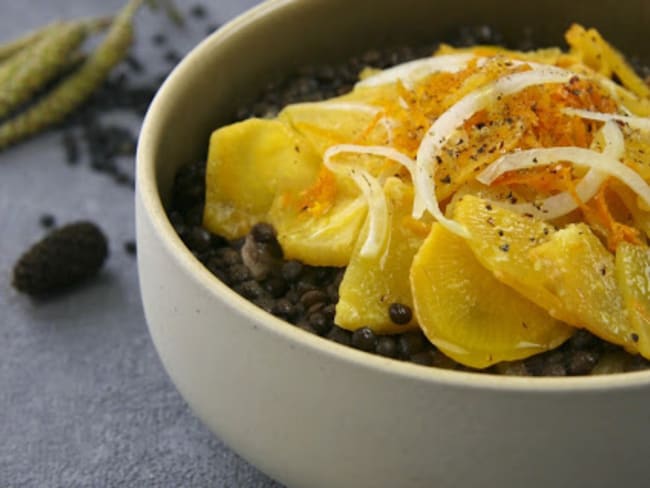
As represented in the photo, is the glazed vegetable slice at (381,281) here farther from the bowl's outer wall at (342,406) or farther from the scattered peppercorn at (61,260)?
the scattered peppercorn at (61,260)

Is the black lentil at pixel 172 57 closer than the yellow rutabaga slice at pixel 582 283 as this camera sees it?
No

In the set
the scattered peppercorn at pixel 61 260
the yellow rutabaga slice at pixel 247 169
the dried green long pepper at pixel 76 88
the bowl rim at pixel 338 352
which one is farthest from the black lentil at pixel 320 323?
the dried green long pepper at pixel 76 88

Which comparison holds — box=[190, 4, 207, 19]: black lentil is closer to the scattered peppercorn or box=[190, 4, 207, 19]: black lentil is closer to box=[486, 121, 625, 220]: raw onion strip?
the scattered peppercorn

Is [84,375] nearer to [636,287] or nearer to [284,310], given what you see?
[284,310]

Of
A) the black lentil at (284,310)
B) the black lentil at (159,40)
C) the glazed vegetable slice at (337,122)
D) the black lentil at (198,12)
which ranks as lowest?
the black lentil at (159,40)

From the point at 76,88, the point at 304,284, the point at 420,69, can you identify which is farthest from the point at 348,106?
the point at 76,88

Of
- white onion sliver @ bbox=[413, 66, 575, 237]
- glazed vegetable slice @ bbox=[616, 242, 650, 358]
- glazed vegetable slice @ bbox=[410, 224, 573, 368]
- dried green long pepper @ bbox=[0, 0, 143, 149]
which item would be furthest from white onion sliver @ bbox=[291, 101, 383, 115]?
dried green long pepper @ bbox=[0, 0, 143, 149]
